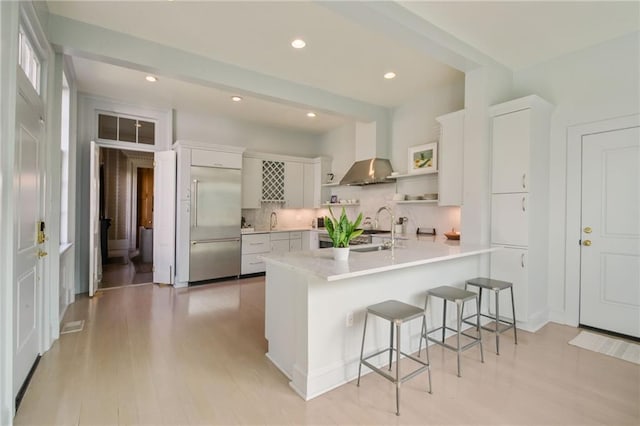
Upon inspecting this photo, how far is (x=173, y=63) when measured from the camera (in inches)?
127

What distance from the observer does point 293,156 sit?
21.2 feet

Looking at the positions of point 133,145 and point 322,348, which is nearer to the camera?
point 322,348

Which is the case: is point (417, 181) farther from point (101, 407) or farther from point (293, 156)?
point (101, 407)

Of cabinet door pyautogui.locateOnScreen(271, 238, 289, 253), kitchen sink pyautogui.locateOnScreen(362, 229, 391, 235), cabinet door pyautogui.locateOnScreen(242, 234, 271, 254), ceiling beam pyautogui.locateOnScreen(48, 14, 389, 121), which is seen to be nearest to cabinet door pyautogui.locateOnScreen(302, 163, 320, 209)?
cabinet door pyautogui.locateOnScreen(271, 238, 289, 253)

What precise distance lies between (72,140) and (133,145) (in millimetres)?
1142

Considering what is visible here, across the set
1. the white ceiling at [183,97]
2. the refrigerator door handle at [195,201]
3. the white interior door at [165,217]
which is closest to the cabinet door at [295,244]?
the refrigerator door handle at [195,201]

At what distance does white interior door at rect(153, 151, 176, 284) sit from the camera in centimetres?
488

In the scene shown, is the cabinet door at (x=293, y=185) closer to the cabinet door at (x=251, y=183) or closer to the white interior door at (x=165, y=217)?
the cabinet door at (x=251, y=183)

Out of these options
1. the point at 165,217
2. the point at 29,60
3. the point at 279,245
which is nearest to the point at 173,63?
the point at 29,60

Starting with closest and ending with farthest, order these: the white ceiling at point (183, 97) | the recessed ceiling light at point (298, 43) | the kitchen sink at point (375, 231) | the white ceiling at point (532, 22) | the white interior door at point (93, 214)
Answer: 1. the white ceiling at point (532, 22)
2. the recessed ceiling light at point (298, 43)
3. the white ceiling at point (183, 97)
4. the white interior door at point (93, 214)
5. the kitchen sink at point (375, 231)

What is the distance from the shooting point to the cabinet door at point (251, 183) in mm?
5738

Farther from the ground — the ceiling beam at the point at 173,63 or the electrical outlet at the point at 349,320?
the ceiling beam at the point at 173,63

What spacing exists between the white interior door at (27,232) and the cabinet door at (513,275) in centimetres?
405

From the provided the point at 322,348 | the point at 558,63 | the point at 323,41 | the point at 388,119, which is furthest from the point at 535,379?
the point at 388,119
